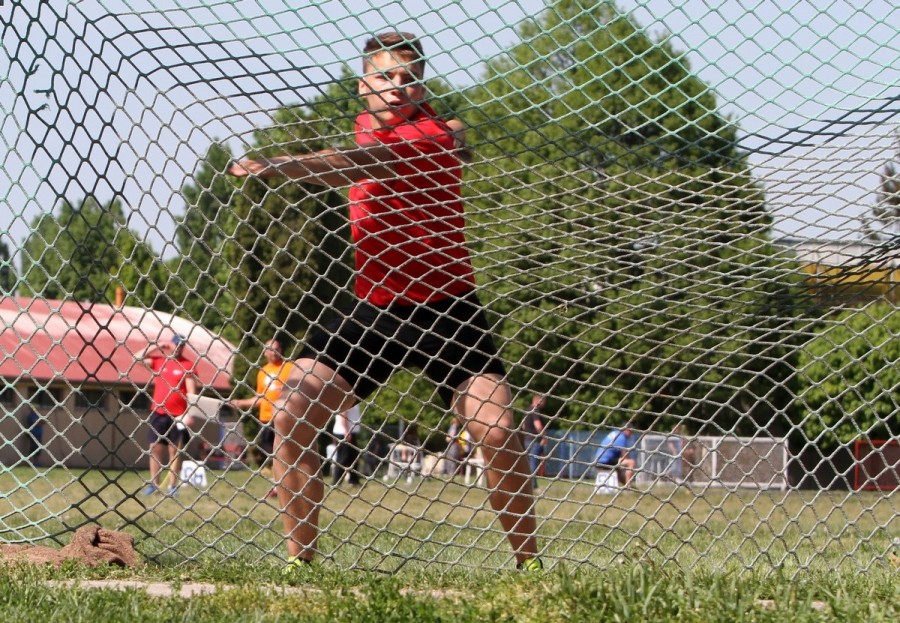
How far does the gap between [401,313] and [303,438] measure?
1.79ft

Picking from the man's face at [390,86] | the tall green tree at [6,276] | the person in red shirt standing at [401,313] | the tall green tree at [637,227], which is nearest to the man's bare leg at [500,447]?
the person in red shirt standing at [401,313]

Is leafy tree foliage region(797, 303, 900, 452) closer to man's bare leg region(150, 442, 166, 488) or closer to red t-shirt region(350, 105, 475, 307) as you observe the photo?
red t-shirt region(350, 105, 475, 307)

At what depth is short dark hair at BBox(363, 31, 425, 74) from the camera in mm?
4020

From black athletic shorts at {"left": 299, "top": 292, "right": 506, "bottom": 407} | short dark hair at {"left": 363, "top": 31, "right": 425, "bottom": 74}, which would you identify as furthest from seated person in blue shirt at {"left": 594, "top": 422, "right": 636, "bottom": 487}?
short dark hair at {"left": 363, "top": 31, "right": 425, "bottom": 74}

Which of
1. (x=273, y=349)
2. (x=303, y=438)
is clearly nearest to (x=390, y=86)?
(x=273, y=349)

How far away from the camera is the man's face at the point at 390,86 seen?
4.01 metres

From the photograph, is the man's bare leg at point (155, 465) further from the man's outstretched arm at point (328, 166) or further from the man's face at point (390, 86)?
the man's face at point (390, 86)

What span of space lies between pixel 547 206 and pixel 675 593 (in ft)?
8.39

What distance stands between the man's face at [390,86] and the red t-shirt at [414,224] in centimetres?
5

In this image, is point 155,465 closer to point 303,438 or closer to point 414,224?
point 303,438

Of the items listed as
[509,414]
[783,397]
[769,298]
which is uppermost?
[769,298]

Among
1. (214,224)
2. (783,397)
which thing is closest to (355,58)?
(214,224)

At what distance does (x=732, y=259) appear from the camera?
4586 millimetres

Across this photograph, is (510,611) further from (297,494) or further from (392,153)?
(392,153)
